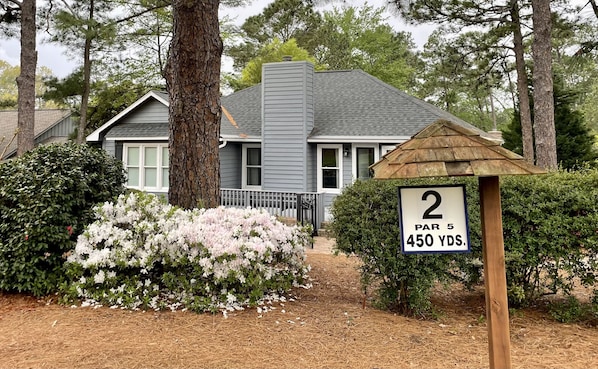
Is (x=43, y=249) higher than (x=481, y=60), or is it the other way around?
(x=481, y=60)

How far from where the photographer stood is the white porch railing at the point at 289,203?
10781 millimetres

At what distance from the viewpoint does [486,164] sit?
2352 mm

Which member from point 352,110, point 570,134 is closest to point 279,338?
point 352,110

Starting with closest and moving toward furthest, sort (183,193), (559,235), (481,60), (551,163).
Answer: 1. (559,235)
2. (183,193)
3. (551,163)
4. (481,60)

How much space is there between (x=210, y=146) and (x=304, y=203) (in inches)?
216

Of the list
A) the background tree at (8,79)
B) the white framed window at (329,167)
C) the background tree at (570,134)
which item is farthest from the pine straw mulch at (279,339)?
the background tree at (8,79)

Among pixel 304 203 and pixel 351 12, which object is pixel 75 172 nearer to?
pixel 304 203

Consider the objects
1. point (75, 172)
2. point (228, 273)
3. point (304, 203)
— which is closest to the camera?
point (228, 273)

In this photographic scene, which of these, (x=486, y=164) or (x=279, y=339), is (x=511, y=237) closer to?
(x=486, y=164)

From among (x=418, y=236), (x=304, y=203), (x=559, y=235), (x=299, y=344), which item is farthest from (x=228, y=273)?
(x=304, y=203)

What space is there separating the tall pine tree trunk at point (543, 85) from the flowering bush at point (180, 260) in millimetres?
8252

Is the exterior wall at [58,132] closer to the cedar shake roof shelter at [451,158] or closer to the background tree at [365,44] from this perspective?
the background tree at [365,44]

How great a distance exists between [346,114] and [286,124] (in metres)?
2.12

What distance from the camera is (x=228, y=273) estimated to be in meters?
4.16
